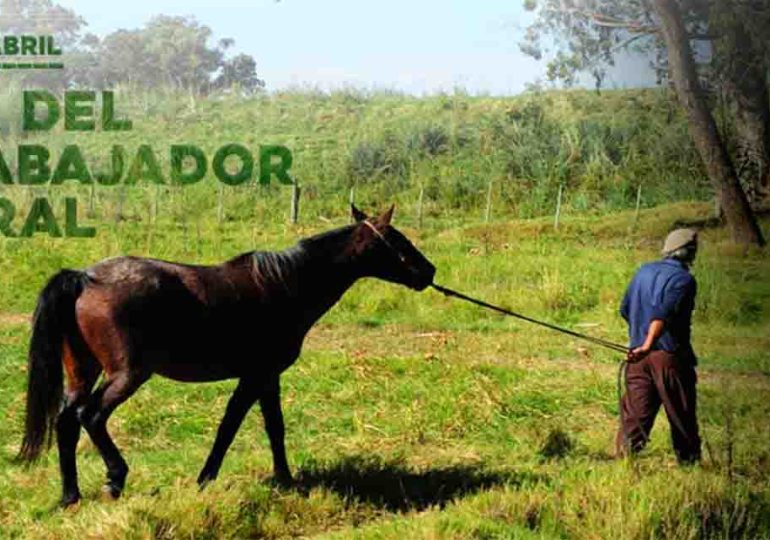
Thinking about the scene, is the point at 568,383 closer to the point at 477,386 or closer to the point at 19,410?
the point at 477,386

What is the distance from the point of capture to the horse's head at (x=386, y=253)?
6.87 m

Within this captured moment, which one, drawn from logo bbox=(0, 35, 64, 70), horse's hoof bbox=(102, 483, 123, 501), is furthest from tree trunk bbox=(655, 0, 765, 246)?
horse's hoof bbox=(102, 483, 123, 501)

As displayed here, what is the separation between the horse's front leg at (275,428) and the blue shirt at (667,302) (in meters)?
2.40

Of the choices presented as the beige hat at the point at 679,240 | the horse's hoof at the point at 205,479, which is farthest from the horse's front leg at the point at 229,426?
the beige hat at the point at 679,240

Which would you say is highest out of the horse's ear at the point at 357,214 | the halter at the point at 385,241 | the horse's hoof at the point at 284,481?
the horse's ear at the point at 357,214

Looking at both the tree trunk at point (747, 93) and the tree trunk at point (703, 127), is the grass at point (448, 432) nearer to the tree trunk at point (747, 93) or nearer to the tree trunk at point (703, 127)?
the tree trunk at point (703, 127)

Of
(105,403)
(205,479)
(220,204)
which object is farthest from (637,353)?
(220,204)

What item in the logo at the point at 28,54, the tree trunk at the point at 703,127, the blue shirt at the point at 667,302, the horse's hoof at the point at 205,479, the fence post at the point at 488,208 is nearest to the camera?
the horse's hoof at the point at 205,479

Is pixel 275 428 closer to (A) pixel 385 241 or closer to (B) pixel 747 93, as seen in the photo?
(A) pixel 385 241

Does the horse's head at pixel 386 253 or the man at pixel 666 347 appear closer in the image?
the man at pixel 666 347

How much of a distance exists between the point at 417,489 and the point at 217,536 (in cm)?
156

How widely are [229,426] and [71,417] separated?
985 mm

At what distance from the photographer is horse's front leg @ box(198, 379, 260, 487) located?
6574mm

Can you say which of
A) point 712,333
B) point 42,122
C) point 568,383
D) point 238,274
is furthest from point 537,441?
point 42,122
